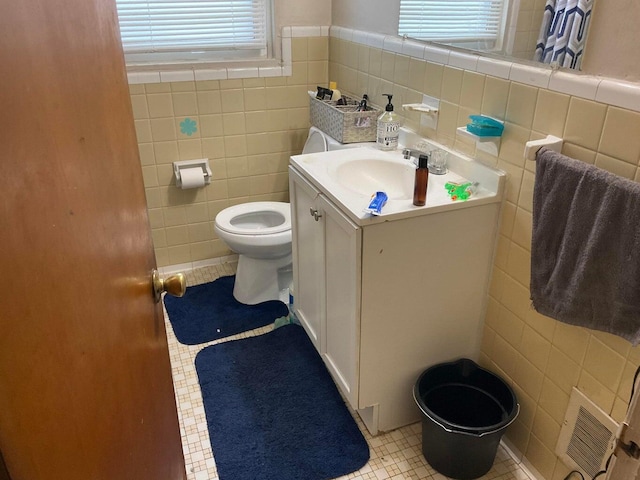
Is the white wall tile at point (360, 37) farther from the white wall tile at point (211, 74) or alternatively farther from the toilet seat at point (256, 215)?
the toilet seat at point (256, 215)

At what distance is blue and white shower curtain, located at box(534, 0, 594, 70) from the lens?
1289mm

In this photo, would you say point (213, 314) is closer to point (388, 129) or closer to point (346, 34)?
point (388, 129)

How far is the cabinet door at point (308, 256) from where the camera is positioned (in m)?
1.88

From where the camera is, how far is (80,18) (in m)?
0.70

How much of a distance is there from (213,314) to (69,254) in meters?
1.94

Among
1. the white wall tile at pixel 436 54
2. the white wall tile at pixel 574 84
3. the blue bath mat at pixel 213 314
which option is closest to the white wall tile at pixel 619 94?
the white wall tile at pixel 574 84

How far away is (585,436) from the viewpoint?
4.86 ft

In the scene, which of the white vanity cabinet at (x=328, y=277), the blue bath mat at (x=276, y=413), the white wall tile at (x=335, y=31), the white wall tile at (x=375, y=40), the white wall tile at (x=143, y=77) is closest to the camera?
the white vanity cabinet at (x=328, y=277)

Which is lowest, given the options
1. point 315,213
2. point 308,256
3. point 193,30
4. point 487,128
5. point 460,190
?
point 308,256

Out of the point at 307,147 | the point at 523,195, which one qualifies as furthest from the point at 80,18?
the point at 307,147

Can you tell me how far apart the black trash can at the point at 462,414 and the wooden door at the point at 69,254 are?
1.00 metres

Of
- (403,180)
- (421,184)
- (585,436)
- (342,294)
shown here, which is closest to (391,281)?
(342,294)

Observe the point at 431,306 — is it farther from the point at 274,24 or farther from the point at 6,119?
the point at 274,24

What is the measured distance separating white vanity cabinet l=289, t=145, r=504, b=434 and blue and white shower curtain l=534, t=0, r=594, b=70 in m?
0.39
